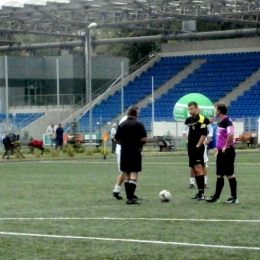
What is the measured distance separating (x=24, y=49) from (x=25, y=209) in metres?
53.3

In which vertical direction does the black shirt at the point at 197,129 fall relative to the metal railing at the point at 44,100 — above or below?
below

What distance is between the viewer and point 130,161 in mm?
17266

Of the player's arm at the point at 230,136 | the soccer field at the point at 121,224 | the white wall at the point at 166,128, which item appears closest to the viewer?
the soccer field at the point at 121,224

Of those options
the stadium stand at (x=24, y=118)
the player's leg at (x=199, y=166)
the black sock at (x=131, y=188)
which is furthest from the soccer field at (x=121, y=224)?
the stadium stand at (x=24, y=118)

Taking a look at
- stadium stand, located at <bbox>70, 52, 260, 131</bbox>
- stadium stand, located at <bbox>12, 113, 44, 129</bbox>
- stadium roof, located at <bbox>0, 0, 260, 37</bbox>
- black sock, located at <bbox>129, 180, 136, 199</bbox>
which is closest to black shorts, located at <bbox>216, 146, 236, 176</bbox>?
black sock, located at <bbox>129, 180, 136, 199</bbox>

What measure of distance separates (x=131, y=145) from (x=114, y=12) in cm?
3906

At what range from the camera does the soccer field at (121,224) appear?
420 inches

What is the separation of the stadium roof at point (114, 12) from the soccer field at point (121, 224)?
30118 millimetres

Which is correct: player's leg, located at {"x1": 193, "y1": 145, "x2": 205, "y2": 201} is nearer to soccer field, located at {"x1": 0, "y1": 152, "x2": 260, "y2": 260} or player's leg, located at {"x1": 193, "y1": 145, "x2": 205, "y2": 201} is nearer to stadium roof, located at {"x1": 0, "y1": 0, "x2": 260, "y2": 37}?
soccer field, located at {"x1": 0, "y1": 152, "x2": 260, "y2": 260}

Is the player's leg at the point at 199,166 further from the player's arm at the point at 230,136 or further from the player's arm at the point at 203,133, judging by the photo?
the player's arm at the point at 230,136

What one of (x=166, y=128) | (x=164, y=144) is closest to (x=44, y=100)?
(x=166, y=128)

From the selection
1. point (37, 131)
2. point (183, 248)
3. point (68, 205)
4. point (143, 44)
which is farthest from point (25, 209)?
point (143, 44)

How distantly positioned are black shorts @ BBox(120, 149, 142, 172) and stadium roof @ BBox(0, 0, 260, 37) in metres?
33.9

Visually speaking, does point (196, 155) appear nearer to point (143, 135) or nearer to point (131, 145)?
point (143, 135)
